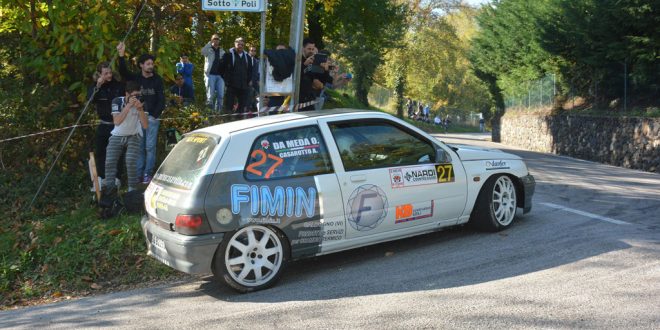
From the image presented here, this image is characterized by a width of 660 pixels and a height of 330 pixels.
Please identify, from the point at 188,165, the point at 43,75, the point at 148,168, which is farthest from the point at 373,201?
the point at 43,75

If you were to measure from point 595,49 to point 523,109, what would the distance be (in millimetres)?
10118

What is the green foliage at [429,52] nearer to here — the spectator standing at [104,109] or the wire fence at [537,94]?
the wire fence at [537,94]

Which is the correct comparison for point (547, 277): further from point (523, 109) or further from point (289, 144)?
point (523, 109)

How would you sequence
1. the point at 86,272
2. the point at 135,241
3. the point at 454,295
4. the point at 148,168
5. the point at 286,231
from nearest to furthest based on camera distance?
1. the point at 454,295
2. the point at 286,231
3. the point at 86,272
4. the point at 135,241
5. the point at 148,168

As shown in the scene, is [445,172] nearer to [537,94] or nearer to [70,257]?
[70,257]

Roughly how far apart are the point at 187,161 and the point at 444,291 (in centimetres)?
267

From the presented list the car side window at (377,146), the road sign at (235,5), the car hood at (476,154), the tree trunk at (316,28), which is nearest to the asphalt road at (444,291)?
the car hood at (476,154)

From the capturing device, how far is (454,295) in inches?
204

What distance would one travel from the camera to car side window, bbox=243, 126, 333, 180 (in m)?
5.82

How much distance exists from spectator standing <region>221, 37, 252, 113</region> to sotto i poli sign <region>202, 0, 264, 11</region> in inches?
127

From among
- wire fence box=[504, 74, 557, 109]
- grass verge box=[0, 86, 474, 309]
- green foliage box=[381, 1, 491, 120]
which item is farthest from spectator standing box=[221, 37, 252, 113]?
green foliage box=[381, 1, 491, 120]

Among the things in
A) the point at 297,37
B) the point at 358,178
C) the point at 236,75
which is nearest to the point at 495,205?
the point at 358,178

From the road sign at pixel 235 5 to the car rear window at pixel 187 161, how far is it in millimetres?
2726

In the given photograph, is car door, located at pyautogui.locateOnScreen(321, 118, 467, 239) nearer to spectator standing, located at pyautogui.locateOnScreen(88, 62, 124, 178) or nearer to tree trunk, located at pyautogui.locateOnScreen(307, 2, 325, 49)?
spectator standing, located at pyautogui.locateOnScreen(88, 62, 124, 178)
